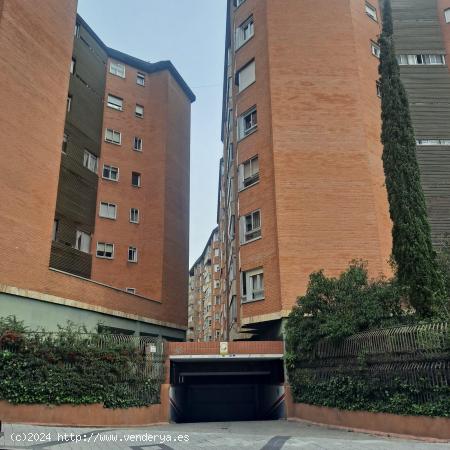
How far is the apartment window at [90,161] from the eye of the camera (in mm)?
25812

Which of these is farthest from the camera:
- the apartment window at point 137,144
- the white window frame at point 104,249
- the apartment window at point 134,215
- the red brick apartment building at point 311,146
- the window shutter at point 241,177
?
the apartment window at point 137,144

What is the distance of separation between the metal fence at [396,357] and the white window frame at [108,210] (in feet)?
59.0

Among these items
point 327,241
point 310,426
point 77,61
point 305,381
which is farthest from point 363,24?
point 310,426

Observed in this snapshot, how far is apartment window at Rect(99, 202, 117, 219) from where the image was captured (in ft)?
95.5

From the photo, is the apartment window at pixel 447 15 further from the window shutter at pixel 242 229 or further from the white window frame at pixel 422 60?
the window shutter at pixel 242 229

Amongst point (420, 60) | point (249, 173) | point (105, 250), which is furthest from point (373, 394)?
point (420, 60)

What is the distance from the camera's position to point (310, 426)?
14.8 meters

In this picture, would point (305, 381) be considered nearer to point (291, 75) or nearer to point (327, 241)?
point (327, 241)

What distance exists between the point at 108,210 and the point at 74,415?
16675 mm

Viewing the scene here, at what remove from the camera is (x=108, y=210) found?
29391mm

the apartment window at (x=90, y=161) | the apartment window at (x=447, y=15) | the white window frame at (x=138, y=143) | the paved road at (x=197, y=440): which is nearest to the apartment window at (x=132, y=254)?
the apartment window at (x=90, y=161)

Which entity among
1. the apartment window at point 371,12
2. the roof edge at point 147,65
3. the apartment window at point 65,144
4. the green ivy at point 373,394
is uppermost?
the roof edge at point 147,65

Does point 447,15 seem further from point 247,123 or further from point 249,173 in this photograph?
point 249,173

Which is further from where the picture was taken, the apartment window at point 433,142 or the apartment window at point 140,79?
the apartment window at point 140,79
